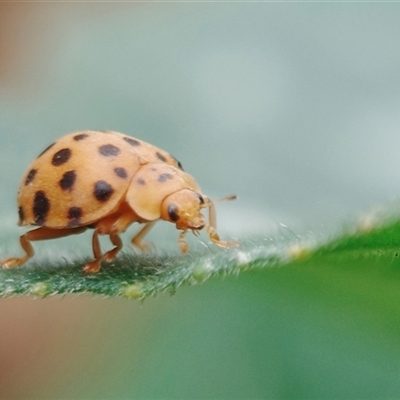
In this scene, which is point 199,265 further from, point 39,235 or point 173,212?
point 39,235

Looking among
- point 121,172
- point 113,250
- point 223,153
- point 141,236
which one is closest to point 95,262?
point 113,250

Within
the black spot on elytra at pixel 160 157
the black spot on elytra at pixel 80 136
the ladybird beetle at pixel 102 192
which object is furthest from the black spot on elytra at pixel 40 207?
the black spot on elytra at pixel 160 157

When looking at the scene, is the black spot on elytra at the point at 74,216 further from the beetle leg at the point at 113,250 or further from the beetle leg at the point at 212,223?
the beetle leg at the point at 212,223

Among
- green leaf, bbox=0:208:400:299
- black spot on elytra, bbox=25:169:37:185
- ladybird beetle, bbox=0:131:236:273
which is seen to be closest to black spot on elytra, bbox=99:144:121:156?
ladybird beetle, bbox=0:131:236:273

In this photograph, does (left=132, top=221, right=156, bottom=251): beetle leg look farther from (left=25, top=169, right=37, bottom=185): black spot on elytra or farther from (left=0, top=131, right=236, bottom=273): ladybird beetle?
(left=25, top=169, right=37, bottom=185): black spot on elytra

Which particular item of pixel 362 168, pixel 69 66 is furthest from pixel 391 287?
pixel 69 66

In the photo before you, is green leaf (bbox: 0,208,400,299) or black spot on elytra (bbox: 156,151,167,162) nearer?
green leaf (bbox: 0,208,400,299)
